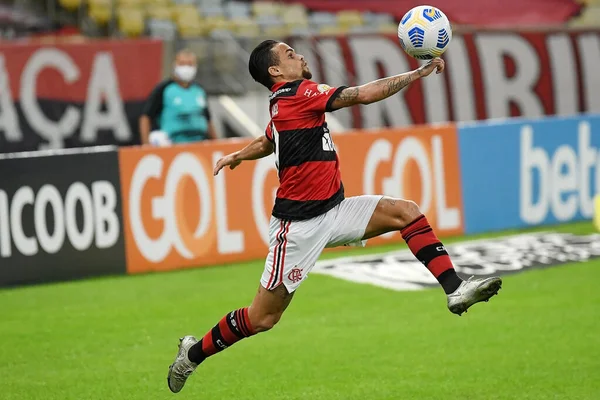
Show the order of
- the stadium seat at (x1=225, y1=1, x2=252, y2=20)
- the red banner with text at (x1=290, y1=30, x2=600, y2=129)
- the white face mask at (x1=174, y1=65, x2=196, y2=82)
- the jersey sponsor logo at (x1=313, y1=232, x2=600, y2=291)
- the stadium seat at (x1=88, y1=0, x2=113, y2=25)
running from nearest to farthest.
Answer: the jersey sponsor logo at (x1=313, y1=232, x2=600, y2=291), the white face mask at (x1=174, y1=65, x2=196, y2=82), the red banner with text at (x1=290, y1=30, x2=600, y2=129), the stadium seat at (x1=88, y1=0, x2=113, y2=25), the stadium seat at (x1=225, y1=1, x2=252, y2=20)

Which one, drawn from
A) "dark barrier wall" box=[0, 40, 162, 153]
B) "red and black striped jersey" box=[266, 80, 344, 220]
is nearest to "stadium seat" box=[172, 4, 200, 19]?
"dark barrier wall" box=[0, 40, 162, 153]

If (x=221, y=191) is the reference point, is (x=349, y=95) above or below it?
above

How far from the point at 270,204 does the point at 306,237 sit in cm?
636

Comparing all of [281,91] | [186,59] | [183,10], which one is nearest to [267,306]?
[281,91]

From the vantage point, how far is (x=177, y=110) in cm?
1387

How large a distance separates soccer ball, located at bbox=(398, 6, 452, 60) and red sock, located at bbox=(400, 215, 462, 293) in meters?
1.02

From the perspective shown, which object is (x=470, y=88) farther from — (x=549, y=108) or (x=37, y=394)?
(x=37, y=394)

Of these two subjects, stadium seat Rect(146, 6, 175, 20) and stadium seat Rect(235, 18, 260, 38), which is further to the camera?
stadium seat Rect(235, 18, 260, 38)

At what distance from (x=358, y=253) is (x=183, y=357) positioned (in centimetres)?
656

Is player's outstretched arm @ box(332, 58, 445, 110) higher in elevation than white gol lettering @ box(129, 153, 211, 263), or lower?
higher

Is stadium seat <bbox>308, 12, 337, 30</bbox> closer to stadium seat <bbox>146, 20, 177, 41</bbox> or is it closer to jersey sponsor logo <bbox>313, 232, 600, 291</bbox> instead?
stadium seat <bbox>146, 20, 177, 41</bbox>

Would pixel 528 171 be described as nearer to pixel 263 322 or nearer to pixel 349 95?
pixel 263 322

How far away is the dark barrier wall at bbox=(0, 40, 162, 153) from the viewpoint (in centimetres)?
1577

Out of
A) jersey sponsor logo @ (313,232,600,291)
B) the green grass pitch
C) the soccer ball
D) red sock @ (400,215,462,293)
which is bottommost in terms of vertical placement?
jersey sponsor logo @ (313,232,600,291)
